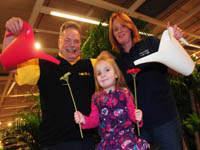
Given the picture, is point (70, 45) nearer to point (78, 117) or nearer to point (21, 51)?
point (21, 51)

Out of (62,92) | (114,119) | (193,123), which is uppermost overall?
(62,92)

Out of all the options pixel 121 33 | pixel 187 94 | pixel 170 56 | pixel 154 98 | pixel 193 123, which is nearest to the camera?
pixel 170 56

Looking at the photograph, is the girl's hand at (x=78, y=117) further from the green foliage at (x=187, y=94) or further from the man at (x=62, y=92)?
the green foliage at (x=187, y=94)

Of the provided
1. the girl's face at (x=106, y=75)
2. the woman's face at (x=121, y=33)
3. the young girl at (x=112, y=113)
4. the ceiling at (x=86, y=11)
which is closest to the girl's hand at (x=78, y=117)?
the young girl at (x=112, y=113)

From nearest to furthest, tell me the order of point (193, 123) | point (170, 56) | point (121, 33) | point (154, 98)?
point (170, 56) → point (154, 98) → point (121, 33) → point (193, 123)

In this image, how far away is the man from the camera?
107cm

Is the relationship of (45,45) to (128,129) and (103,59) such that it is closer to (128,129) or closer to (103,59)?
(103,59)

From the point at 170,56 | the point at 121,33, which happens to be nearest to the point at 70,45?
the point at 121,33

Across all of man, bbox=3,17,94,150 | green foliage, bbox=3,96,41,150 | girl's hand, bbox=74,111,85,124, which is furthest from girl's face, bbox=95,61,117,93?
green foliage, bbox=3,96,41,150

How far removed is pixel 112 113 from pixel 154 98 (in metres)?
0.32

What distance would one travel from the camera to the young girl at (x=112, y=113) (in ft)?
3.15

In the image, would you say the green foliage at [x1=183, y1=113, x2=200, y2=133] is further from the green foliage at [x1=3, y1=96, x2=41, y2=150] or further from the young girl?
the green foliage at [x1=3, y1=96, x2=41, y2=150]

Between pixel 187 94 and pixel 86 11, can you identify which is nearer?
pixel 187 94

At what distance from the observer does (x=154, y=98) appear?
116cm
